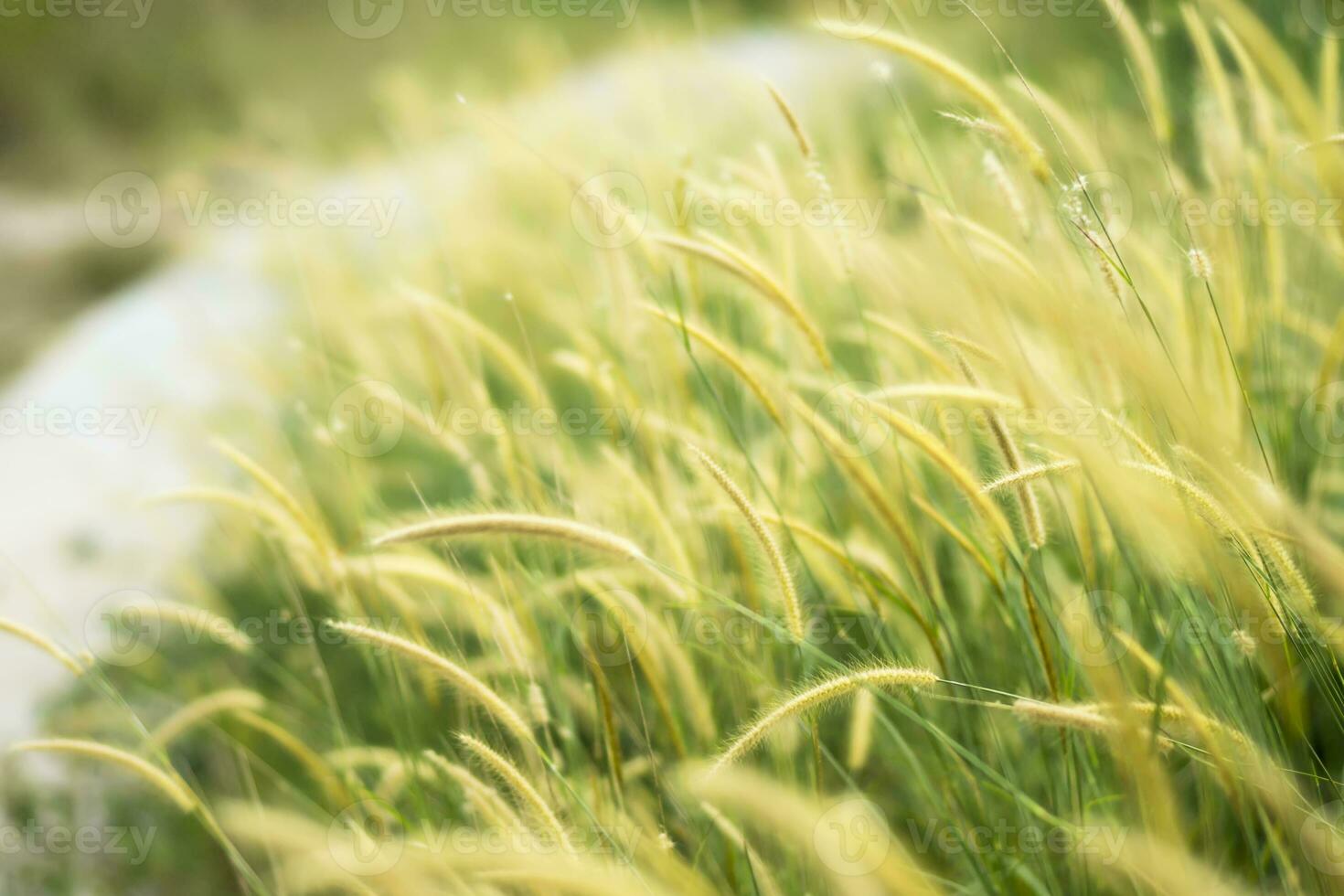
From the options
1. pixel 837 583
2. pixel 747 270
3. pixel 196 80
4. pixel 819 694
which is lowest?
pixel 837 583

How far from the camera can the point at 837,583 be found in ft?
3.29

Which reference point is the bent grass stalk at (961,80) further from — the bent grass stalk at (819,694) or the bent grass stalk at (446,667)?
the bent grass stalk at (446,667)

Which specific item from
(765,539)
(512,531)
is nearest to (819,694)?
(765,539)

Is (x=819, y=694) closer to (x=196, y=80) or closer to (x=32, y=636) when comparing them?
(x=32, y=636)

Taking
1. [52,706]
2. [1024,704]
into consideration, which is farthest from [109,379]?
[1024,704]

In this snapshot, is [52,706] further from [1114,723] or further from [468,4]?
[468,4]

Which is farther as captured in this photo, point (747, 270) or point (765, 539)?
point (747, 270)

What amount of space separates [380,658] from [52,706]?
850mm

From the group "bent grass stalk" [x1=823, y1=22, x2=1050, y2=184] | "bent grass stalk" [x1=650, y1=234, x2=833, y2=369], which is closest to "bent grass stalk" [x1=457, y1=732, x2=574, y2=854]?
"bent grass stalk" [x1=650, y1=234, x2=833, y2=369]

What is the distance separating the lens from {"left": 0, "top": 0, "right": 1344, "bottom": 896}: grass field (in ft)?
2.20

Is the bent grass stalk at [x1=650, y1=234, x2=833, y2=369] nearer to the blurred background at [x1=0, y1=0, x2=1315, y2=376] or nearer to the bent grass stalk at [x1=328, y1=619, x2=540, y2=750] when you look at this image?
the bent grass stalk at [x1=328, y1=619, x2=540, y2=750]

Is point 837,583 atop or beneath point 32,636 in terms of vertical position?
beneath

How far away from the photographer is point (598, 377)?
1169mm

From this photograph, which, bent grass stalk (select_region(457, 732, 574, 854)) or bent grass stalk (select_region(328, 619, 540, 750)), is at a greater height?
bent grass stalk (select_region(328, 619, 540, 750))
